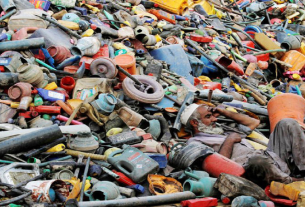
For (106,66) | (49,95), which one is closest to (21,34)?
(106,66)

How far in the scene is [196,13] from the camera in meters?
10.7

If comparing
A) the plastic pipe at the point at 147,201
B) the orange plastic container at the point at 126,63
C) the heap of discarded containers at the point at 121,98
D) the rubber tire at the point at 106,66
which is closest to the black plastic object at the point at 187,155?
the heap of discarded containers at the point at 121,98

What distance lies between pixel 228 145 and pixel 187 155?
0.68m

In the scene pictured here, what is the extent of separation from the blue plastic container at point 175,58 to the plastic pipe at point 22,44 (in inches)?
94.5

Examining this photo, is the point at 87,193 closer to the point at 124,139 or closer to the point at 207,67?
the point at 124,139

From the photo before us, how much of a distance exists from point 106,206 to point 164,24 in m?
6.15

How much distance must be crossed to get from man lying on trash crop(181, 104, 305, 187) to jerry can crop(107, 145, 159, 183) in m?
0.96

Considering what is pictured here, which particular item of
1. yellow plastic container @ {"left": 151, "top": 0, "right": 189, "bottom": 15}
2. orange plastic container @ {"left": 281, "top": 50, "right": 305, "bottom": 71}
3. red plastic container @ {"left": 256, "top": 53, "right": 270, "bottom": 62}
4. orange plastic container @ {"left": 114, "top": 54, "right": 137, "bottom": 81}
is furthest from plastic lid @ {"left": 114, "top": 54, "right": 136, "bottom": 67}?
orange plastic container @ {"left": 281, "top": 50, "right": 305, "bottom": 71}

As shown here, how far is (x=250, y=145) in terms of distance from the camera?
4668 mm

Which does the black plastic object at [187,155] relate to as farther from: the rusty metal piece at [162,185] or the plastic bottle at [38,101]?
the plastic bottle at [38,101]

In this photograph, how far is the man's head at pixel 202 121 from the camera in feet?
16.2

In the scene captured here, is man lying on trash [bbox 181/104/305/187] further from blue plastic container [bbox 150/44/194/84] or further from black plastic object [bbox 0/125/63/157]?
blue plastic container [bbox 150/44/194/84]

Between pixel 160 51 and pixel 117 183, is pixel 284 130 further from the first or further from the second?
pixel 160 51

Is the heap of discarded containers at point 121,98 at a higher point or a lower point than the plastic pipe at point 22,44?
lower
